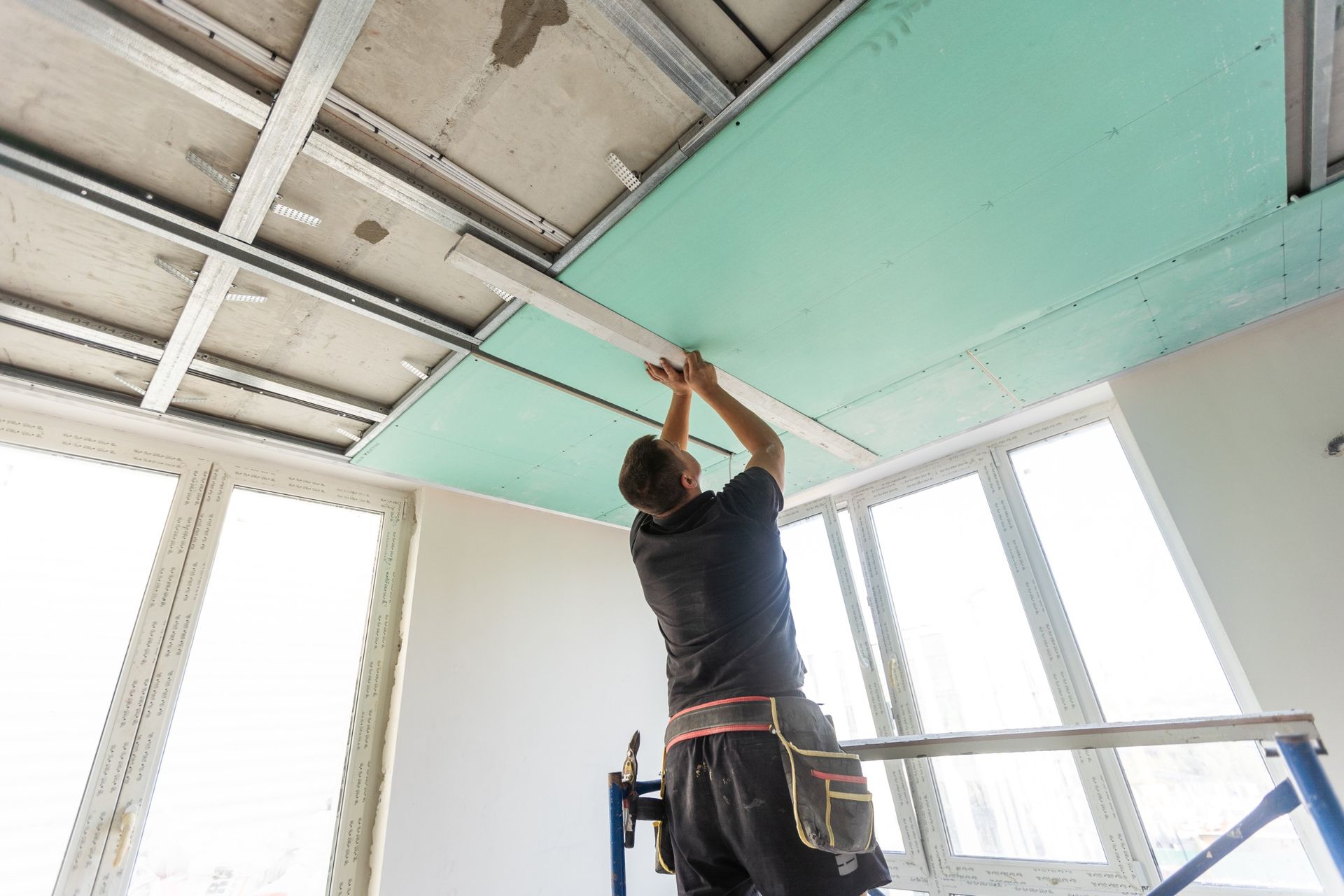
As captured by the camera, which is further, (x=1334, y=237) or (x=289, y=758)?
(x=289, y=758)

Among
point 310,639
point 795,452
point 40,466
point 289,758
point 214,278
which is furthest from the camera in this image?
point 795,452

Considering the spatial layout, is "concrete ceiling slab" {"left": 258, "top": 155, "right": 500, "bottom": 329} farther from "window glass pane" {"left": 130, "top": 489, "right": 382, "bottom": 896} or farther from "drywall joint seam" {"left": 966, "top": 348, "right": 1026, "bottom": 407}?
"drywall joint seam" {"left": 966, "top": 348, "right": 1026, "bottom": 407}

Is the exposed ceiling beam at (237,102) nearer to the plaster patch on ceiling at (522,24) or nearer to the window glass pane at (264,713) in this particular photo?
the plaster patch on ceiling at (522,24)

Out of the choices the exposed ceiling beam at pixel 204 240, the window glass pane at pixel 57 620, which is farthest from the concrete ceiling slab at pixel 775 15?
the window glass pane at pixel 57 620

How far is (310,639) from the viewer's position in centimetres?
312

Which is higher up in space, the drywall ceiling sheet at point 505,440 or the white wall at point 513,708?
the drywall ceiling sheet at point 505,440

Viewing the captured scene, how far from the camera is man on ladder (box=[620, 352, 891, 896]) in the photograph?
119cm

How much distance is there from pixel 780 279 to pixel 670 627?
1218mm

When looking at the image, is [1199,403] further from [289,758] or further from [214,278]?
[289,758]

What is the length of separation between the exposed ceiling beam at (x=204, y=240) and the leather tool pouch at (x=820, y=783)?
1747mm

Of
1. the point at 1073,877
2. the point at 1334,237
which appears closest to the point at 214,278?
the point at 1334,237

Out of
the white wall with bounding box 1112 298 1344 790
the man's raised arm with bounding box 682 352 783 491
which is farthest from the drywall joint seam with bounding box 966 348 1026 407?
the man's raised arm with bounding box 682 352 783 491

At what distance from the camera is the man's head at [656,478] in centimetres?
154

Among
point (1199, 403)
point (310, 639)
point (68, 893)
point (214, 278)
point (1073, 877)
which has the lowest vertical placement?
point (1073, 877)
